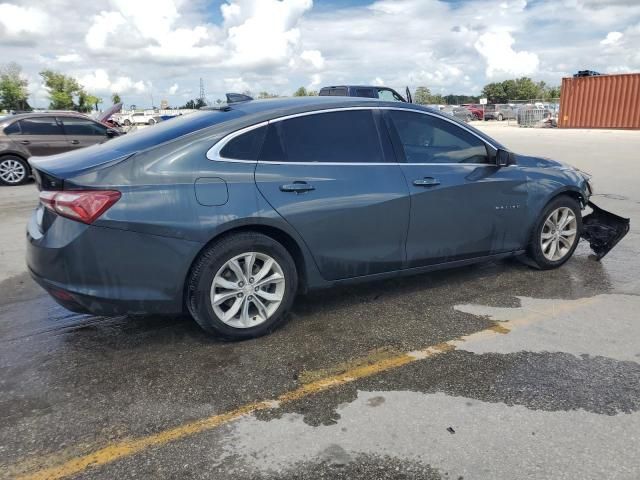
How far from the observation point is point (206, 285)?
359 centimetres

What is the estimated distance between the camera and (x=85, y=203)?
10.9 feet

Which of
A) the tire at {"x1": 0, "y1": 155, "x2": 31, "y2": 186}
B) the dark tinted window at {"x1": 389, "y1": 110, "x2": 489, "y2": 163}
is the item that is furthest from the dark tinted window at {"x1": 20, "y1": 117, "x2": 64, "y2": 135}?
the dark tinted window at {"x1": 389, "y1": 110, "x2": 489, "y2": 163}

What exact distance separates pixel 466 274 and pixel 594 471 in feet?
9.60

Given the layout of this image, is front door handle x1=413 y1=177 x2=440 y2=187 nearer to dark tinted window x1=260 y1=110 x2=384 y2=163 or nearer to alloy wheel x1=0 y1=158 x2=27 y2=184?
dark tinted window x1=260 y1=110 x2=384 y2=163

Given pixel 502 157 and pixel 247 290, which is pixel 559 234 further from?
pixel 247 290

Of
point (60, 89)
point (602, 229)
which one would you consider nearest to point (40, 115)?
point (602, 229)

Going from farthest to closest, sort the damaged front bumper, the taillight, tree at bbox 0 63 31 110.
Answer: tree at bbox 0 63 31 110
the damaged front bumper
the taillight

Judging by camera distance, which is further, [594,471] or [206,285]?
[206,285]

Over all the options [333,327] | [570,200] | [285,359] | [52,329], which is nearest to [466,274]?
[570,200]

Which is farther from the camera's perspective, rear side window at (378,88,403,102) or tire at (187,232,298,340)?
rear side window at (378,88,403,102)

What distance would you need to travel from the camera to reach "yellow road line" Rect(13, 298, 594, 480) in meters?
2.55

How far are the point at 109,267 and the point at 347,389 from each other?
161 cm

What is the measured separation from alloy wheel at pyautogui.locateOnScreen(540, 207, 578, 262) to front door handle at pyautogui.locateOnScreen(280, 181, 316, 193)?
2.53 metres

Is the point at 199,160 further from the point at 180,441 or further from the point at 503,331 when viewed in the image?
the point at 503,331
